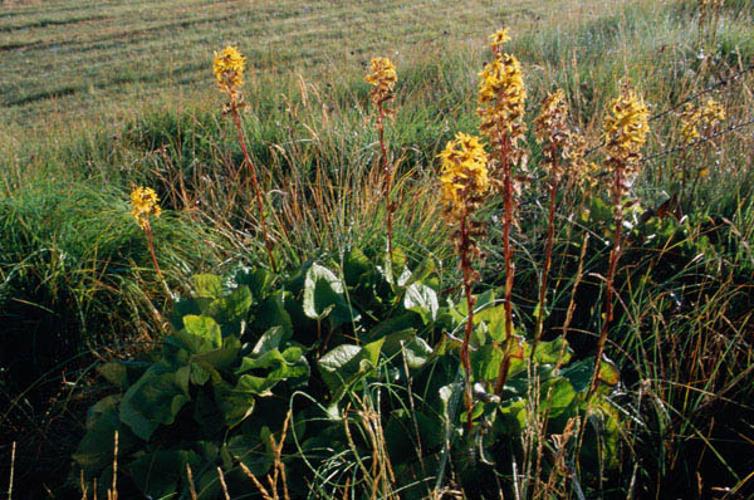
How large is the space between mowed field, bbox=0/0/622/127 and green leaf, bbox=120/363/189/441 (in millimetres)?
10341

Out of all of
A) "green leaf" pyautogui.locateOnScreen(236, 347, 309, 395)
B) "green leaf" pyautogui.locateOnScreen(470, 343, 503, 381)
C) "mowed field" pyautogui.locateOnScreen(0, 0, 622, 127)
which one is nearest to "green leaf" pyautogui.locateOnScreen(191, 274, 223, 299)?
"green leaf" pyautogui.locateOnScreen(236, 347, 309, 395)

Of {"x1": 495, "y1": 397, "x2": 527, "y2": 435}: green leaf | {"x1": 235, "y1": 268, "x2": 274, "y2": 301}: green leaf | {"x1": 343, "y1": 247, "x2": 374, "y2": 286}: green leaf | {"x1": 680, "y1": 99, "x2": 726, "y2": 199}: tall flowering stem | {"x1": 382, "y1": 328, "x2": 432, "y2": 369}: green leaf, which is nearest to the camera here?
{"x1": 495, "y1": 397, "x2": 527, "y2": 435}: green leaf

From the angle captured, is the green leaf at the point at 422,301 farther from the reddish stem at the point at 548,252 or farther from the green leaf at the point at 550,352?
the reddish stem at the point at 548,252

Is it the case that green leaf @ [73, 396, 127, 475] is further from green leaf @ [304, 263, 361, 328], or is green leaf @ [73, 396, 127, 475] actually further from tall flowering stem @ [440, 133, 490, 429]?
tall flowering stem @ [440, 133, 490, 429]

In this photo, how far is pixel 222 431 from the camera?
7.50 ft

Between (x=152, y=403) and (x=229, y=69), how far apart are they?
4.05ft

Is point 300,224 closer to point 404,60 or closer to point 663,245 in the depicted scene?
point 663,245

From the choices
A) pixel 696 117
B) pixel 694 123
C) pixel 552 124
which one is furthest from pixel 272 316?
pixel 694 123

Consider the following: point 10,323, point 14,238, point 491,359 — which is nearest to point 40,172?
point 14,238

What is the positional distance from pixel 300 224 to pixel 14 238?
1.28 metres

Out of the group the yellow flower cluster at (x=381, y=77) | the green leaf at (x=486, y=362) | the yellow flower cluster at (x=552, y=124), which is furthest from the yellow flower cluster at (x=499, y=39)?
the green leaf at (x=486, y=362)

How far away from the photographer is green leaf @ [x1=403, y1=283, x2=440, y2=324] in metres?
2.38

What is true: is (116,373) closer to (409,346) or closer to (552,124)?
(409,346)

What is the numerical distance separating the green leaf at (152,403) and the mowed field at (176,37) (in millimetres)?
10341
